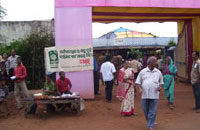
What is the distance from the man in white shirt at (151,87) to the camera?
18.5 feet

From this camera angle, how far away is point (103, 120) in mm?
6938

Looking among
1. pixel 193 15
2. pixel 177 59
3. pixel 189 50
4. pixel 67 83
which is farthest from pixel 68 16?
pixel 177 59

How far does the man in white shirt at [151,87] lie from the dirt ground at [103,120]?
1.81 feet

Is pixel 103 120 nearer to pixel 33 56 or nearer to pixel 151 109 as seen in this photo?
pixel 151 109

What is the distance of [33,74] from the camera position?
41.7ft

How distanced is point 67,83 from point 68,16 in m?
2.60

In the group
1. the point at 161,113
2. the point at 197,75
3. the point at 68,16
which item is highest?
the point at 68,16

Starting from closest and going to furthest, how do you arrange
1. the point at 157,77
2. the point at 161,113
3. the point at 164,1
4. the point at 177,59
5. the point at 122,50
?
the point at 157,77
the point at 161,113
the point at 164,1
the point at 177,59
the point at 122,50

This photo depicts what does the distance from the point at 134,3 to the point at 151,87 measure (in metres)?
4.42

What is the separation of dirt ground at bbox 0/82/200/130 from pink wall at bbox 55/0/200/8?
3.50m

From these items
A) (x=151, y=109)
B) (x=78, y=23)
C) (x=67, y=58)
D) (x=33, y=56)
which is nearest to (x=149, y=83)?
(x=151, y=109)

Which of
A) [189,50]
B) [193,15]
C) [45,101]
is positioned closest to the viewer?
[45,101]

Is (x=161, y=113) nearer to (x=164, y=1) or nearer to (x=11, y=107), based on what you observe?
(x=164, y=1)

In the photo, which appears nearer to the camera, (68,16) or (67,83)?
(67,83)
